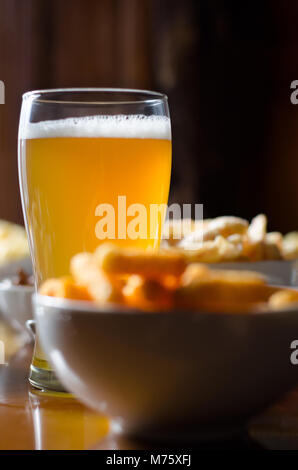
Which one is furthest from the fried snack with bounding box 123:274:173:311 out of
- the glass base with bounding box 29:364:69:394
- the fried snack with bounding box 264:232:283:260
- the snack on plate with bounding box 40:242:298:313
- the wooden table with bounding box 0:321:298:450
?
the fried snack with bounding box 264:232:283:260

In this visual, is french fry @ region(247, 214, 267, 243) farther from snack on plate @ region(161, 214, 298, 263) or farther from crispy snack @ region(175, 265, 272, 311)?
crispy snack @ region(175, 265, 272, 311)

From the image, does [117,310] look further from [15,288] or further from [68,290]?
[15,288]

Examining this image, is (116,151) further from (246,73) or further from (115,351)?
(246,73)

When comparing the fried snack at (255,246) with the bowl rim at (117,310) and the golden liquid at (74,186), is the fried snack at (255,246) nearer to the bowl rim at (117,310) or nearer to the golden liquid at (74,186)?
the golden liquid at (74,186)

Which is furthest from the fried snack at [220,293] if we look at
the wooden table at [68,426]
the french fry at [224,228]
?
the french fry at [224,228]

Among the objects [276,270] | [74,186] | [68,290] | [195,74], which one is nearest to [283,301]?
[68,290]

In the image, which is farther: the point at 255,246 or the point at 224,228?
the point at 224,228

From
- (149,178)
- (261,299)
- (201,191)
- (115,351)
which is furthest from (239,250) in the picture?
(201,191)
